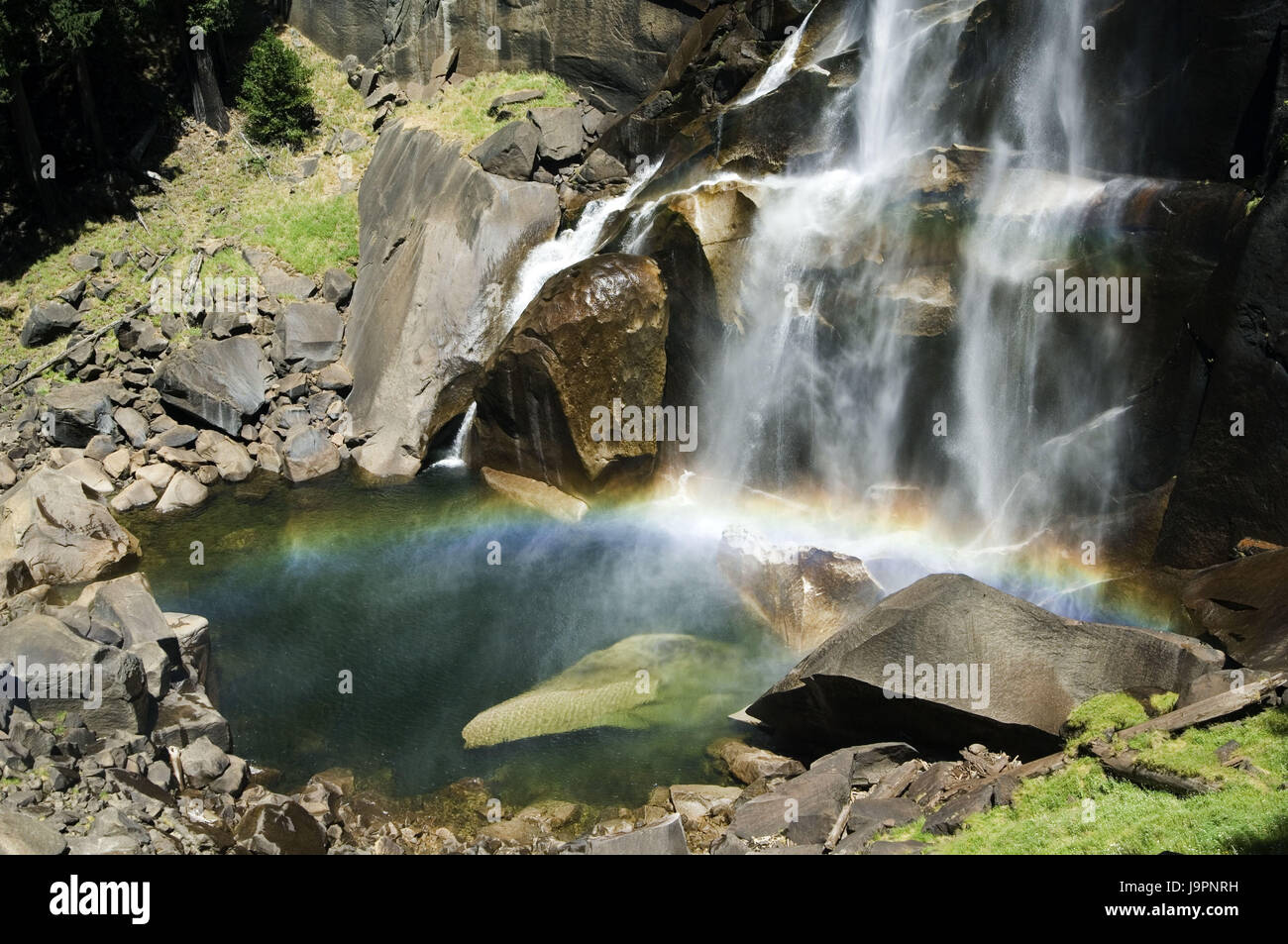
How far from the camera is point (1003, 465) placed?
64.3ft

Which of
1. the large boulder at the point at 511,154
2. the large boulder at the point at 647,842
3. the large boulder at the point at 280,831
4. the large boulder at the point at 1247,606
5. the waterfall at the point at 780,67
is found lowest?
the large boulder at the point at 280,831

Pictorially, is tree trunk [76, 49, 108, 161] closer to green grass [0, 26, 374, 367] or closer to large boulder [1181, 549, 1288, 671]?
green grass [0, 26, 374, 367]

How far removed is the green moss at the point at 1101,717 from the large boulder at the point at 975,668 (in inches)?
7.6

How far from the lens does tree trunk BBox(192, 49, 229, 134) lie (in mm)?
34938

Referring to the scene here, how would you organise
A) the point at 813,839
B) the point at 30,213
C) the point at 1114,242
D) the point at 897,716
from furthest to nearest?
the point at 30,213 < the point at 1114,242 < the point at 897,716 < the point at 813,839

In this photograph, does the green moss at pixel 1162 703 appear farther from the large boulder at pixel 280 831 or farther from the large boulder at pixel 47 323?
the large boulder at pixel 47 323

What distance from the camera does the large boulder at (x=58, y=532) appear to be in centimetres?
2016

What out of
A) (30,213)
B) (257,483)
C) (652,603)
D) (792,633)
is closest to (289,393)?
(257,483)

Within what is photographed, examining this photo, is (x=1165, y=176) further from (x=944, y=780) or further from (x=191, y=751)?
(x=191, y=751)

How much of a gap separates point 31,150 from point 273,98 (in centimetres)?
813

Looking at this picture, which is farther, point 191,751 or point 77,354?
point 77,354

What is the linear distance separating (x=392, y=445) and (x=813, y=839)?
17.1 metres

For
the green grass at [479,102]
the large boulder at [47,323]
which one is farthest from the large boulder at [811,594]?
the large boulder at [47,323]

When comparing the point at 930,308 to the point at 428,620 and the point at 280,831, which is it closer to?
the point at 428,620
